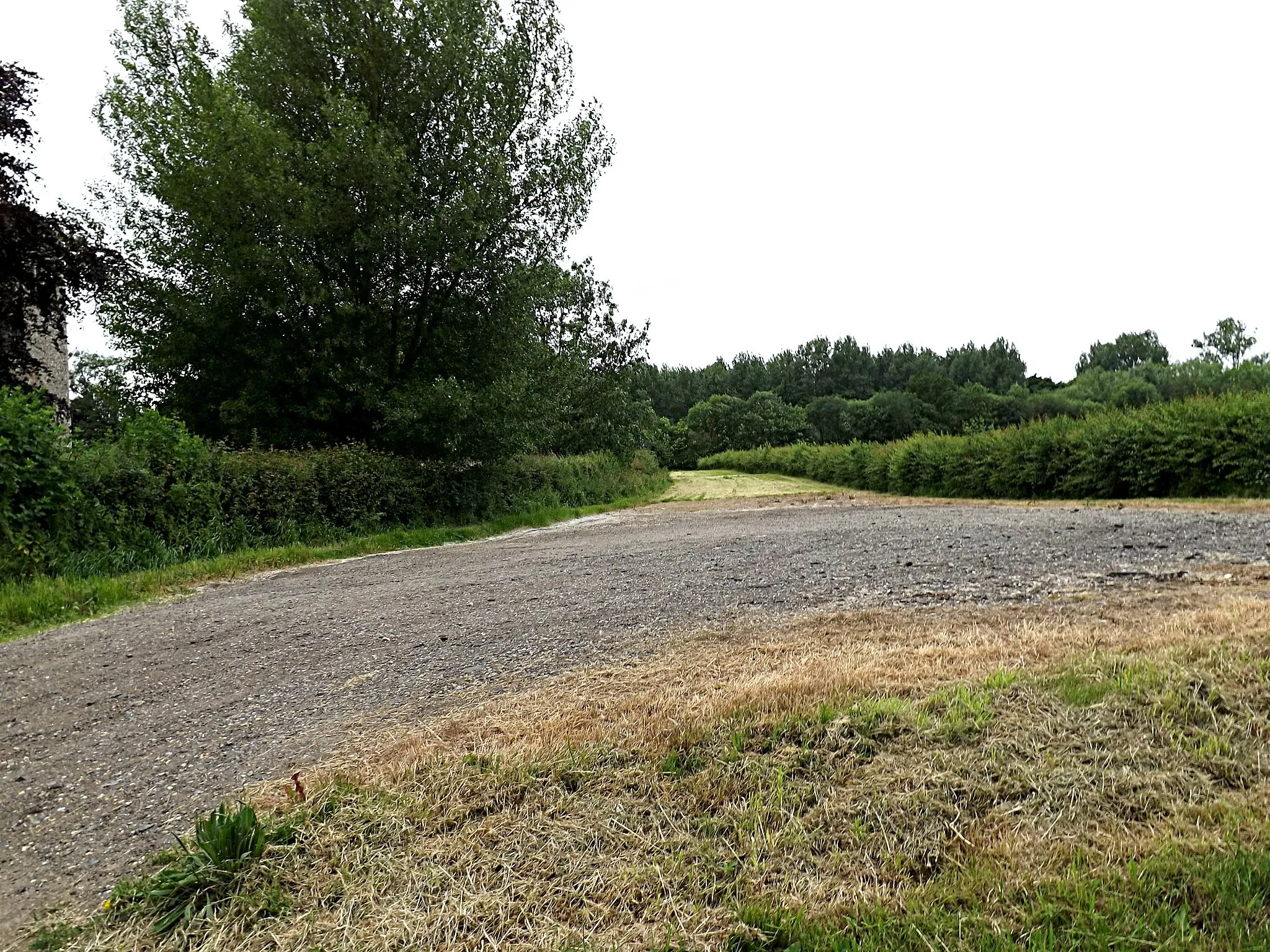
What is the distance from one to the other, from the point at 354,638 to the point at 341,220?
9.80m

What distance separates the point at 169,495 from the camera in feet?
27.4

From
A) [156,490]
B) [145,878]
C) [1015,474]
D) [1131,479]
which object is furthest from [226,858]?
[1015,474]

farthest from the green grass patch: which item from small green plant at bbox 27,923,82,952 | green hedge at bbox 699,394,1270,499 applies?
green hedge at bbox 699,394,1270,499

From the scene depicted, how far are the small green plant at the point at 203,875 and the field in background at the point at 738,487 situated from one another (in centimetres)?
2058

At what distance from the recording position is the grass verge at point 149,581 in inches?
233

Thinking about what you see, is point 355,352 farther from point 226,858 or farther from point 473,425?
point 226,858

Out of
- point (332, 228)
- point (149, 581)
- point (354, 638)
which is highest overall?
point (332, 228)

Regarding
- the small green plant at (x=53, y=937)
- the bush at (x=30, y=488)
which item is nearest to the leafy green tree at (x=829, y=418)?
the bush at (x=30, y=488)

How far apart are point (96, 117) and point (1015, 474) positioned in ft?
74.8

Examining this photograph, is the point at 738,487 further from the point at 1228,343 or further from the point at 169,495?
the point at 1228,343

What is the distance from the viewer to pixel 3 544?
661 cm

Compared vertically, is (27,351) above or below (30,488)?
above

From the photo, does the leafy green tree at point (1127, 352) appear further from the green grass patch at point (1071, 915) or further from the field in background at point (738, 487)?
the green grass patch at point (1071, 915)

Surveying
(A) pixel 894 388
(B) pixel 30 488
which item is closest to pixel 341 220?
(B) pixel 30 488
